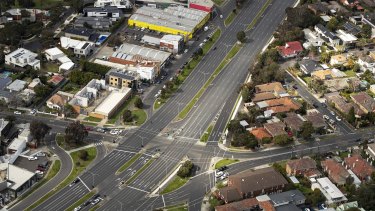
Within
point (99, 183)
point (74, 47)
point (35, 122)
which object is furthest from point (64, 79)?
point (99, 183)

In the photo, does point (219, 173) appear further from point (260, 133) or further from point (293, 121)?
point (293, 121)

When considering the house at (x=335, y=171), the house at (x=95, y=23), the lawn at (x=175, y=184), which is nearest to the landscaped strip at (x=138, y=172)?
the lawn at (x=175, y=184)

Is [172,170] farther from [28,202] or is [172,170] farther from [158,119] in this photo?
[28,202]

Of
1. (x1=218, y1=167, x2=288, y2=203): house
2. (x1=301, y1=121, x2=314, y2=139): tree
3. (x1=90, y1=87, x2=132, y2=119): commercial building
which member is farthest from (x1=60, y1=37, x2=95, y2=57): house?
(x1=218, y1=167, x2=288, y2=203): house

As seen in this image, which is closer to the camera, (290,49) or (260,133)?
(260,133)

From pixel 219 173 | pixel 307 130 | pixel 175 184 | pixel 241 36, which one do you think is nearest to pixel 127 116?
pixel 175 184

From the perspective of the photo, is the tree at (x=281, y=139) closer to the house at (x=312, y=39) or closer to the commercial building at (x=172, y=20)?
the house at (x=312, y=39)

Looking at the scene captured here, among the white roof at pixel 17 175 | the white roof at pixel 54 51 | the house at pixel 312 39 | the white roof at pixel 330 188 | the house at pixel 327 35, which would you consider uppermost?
the house at pixel 327 35
